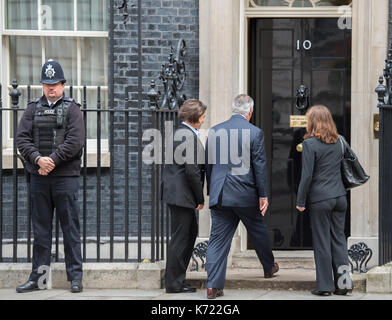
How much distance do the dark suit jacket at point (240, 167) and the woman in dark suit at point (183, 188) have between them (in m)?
0.19

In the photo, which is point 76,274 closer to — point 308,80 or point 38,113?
point 38,113

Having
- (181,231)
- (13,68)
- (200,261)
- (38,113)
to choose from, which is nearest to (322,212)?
(181,231)

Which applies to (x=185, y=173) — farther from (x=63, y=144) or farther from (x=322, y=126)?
(x=322, y=126)

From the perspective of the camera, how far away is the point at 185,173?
8.09m

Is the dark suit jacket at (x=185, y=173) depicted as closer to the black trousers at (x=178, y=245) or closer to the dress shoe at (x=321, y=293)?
the black trousers at (x=178, y=245)

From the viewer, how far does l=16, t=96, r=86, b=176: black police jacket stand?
8086mm

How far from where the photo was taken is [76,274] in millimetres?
8297

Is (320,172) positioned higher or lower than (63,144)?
lower

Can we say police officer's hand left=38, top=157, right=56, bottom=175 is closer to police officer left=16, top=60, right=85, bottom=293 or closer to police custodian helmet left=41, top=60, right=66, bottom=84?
police officer left=16, top=60, right=85, bottom=293

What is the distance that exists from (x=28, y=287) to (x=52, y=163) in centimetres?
116

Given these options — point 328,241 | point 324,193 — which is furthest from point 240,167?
point 328,241

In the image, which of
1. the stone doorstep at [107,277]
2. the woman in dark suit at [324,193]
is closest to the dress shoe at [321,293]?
the woman in dark suit at [324,193]

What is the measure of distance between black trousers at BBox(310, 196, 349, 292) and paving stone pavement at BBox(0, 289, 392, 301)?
7.3 inches

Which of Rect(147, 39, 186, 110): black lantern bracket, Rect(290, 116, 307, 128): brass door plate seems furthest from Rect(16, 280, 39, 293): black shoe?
Rect(290, 116, 307, 128): brass door plate
